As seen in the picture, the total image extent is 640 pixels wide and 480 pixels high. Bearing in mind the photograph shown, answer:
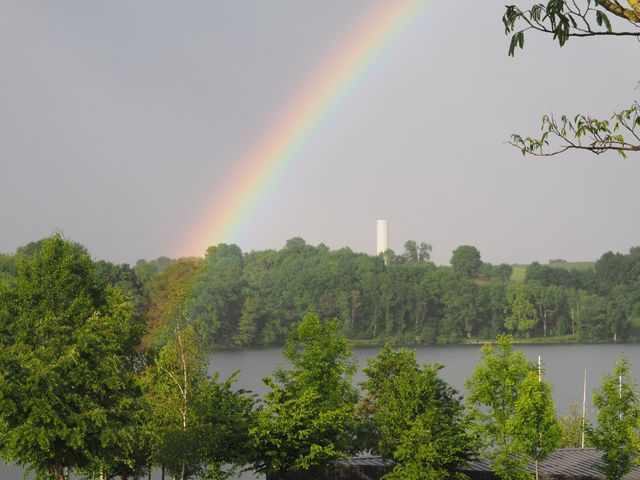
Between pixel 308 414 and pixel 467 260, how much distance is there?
452ft

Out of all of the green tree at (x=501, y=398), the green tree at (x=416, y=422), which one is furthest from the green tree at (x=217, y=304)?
the green tree at (x=501, y=398)

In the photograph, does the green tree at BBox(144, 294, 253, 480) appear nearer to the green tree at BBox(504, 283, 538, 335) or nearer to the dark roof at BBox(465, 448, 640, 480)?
the dark roof at BBox(465, 448, 640, 480)

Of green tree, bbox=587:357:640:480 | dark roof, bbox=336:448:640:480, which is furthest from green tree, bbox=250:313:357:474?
green tree, bbox=587:357:640:480

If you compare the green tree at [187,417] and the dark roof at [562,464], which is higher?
the green tree at [187,417]

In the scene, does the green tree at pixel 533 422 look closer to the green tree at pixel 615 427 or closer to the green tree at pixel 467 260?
the green tree at pixel 615 427

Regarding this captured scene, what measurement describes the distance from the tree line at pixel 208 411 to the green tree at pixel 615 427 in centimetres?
4

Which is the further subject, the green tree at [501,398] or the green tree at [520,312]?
the green tree at [520,312]

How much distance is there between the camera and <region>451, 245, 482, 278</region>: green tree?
16450 centimetres

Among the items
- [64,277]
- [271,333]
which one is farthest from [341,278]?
[64,277]

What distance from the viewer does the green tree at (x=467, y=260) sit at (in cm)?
16450

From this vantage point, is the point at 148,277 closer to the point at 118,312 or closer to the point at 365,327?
the point at 365,327

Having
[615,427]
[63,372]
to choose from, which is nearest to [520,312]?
[615,427]

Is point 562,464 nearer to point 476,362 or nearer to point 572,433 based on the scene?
point 572,433

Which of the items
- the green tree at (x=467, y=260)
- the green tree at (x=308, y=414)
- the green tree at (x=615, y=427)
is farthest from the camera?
the green tree at (x=467, y=260)
